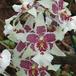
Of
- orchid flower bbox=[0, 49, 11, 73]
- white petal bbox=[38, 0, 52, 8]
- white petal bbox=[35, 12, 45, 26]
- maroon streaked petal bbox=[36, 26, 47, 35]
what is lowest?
orchid flower bbox=[0, 49, 11, 73]

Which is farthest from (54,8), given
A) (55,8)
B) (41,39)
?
(41,39)

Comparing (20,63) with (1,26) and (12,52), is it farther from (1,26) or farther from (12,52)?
(1,26)

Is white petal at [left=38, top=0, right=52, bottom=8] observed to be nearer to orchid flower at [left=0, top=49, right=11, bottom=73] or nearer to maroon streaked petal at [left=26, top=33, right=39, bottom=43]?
maroon streaked petal at [left=26, top=33, right=39, bottom=43]

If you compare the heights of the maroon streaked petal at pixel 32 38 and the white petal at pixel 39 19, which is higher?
the white petal at pixel 39 19

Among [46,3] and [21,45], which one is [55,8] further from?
[21,45]

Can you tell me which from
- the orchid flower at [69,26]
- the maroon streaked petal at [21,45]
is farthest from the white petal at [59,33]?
the maroon streaked petal at [21,45]

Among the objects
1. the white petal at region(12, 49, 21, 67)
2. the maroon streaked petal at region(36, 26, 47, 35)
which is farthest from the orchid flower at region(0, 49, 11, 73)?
the maroon streaked petal at region(36, 26, 47, 35)

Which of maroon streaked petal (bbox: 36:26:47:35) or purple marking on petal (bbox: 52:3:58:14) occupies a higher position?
purple marking on petal (bbox: 52:3:58:14)

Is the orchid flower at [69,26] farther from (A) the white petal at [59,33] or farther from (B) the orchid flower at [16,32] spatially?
(B) the orchid flower at [16,32]

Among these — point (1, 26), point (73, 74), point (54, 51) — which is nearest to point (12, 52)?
point (54, 51)

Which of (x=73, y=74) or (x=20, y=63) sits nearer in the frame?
(x=20, y=63)

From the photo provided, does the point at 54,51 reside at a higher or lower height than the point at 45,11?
lower
